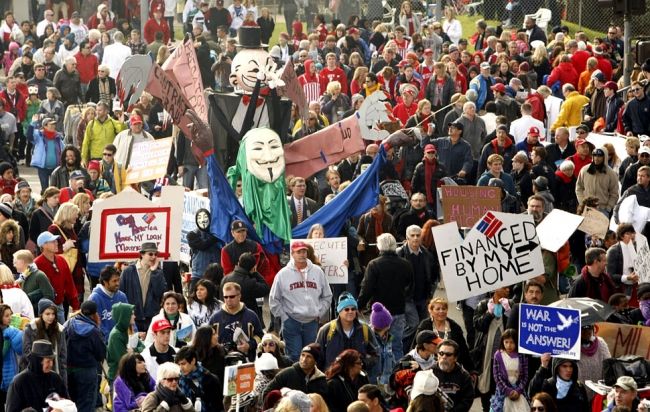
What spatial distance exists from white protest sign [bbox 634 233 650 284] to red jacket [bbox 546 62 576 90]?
11.1 metres

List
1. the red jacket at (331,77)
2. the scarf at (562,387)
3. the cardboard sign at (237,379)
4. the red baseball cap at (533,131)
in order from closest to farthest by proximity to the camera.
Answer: the cardboard sign at (237,379) < the scarf at (562,387) < the red baseball cap at (533,131) < the red jacket at (331,77)

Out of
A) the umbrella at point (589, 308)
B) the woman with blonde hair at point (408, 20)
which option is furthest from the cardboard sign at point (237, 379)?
the woman with blonde hair at point (408, 20)

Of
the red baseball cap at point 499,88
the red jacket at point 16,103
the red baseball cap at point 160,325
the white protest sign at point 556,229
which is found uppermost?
the red baseball cap at point 499,88

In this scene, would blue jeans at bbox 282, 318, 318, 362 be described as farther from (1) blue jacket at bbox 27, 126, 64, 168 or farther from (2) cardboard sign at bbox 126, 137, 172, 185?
(1) blue jacket at bbox 27, 126, 64, 168

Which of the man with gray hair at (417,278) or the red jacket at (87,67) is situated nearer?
the man with gray hair at (417,278)

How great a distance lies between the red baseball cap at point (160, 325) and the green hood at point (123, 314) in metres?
0.50

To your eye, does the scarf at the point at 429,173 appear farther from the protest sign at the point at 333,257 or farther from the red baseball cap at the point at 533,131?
the protest sign at the point at 333,257

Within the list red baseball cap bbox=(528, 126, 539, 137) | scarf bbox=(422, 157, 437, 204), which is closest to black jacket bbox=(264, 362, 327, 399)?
scarf bbox=(422, 157, 437, 204)

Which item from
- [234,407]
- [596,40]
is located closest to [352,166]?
[234,407]

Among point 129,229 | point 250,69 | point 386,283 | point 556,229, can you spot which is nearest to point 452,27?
point 250,69

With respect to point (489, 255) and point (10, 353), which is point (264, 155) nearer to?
point (489, 255)

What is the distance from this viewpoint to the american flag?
1675 centimetres

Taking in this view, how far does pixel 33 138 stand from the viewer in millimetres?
26109

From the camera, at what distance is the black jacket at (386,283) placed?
17203 millimetres
